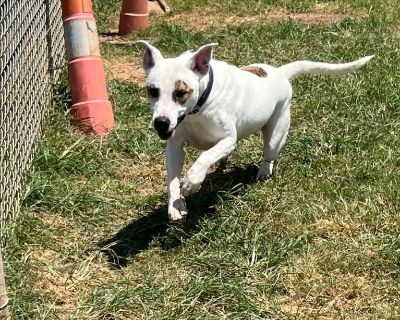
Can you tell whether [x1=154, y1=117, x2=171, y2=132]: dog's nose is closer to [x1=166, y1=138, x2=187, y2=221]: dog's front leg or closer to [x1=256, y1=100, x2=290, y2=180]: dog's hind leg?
[x1=166, y1=138, x2=187, y2=221]: dog's front leg

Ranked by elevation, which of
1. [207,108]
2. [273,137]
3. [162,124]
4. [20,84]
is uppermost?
[162,124]

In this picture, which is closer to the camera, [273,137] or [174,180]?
[174,180]

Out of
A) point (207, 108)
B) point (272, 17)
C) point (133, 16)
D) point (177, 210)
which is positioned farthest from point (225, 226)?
point (272, 17)

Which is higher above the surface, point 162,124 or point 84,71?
point 162,124

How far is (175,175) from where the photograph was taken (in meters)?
4.92

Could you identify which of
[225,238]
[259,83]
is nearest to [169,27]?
[259,83]

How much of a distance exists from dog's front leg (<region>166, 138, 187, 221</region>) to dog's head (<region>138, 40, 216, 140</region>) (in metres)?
0.43

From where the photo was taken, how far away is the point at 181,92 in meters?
4.44

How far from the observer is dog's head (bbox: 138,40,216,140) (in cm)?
435

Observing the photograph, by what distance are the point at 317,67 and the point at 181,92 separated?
71.7 inches

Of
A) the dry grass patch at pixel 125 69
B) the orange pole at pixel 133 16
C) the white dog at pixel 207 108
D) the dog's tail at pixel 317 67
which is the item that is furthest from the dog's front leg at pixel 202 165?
the orange pole at pixel 133 16

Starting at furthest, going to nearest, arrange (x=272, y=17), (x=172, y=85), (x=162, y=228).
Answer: (x=272, y=17), (x=162, y=228), (x=172, y=85)

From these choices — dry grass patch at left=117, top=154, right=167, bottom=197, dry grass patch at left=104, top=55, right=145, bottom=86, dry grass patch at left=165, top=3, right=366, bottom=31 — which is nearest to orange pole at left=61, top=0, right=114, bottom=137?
dry grass patch at left=117, top=154, right=167, bottom=197

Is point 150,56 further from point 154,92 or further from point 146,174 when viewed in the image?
point 146,174
